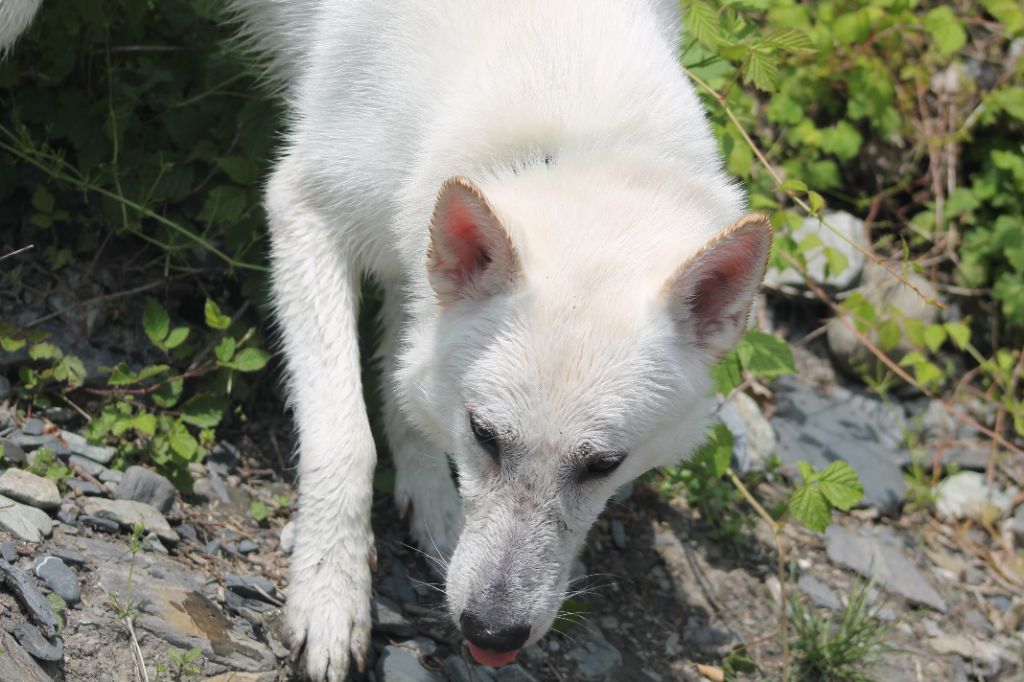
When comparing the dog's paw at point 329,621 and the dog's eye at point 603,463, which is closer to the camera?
the dog's eye at point 603,463

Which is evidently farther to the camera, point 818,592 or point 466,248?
point 818,592

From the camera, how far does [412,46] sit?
133 inches

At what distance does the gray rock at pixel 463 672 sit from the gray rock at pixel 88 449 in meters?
1.32

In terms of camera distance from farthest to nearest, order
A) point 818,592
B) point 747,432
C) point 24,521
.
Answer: point 747,432 → point 818,592 → point 24,521

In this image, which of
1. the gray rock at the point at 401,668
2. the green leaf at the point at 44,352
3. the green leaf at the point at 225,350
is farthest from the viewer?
the green leaf at the point at 225,350

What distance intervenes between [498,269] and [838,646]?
2101mm

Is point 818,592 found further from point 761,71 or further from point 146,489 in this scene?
point 146,489

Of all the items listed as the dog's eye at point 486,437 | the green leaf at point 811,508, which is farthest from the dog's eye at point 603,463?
the green leaf at point 811,508

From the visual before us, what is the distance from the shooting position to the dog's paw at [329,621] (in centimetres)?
317

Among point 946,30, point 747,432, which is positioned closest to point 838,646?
point 747,432

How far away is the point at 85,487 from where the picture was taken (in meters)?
3.44

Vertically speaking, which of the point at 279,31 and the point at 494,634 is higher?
the point at 279,31

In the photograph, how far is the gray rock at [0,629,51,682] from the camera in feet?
8.30

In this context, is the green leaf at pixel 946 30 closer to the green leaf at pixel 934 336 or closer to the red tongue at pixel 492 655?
the green leaf at pixel 934 336
